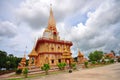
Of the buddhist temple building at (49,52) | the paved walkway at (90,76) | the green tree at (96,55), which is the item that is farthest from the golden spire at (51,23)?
the paved walkway at (90,76)

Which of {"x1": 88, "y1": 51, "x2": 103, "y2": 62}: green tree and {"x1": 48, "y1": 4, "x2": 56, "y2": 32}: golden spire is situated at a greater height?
{"x1": 48, "y1": 4, "x2": 56, "y2": 32}: golden spire

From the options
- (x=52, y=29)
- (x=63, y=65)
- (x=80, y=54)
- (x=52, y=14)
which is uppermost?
(x=52, y=14)

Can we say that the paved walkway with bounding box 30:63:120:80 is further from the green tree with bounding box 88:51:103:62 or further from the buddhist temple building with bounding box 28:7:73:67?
the green tree with bounding box 88:51:103:62

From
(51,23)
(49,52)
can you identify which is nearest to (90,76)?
(49,52)

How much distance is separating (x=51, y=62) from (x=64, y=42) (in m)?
8.84

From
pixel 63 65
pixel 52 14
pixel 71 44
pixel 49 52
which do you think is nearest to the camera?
pixel 63 65

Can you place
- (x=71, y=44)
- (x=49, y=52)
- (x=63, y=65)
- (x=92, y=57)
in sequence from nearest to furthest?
(x=63, y=65)
(x=49, y=52)
(x=71, y=44)
(x=92, y=57)

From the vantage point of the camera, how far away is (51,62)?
129ft

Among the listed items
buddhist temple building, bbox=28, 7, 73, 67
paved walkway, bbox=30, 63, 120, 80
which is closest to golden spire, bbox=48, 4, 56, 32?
buddhist temple building, bbox=28, 7, 73, 67

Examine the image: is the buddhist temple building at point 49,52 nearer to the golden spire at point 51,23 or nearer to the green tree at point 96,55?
the golden spire at point 51,23

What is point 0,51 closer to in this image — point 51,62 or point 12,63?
point 12,63

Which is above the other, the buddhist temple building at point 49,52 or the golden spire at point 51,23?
the golden spire at point 51,23

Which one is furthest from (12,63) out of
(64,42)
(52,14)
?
(52,14)

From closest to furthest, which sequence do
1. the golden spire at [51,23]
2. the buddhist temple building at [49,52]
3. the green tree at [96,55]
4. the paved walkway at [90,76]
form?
the paved walkway at [90,76], the buddhist temple building at [49,52], the golden spire at [51,23], the green tree at [96,55]
